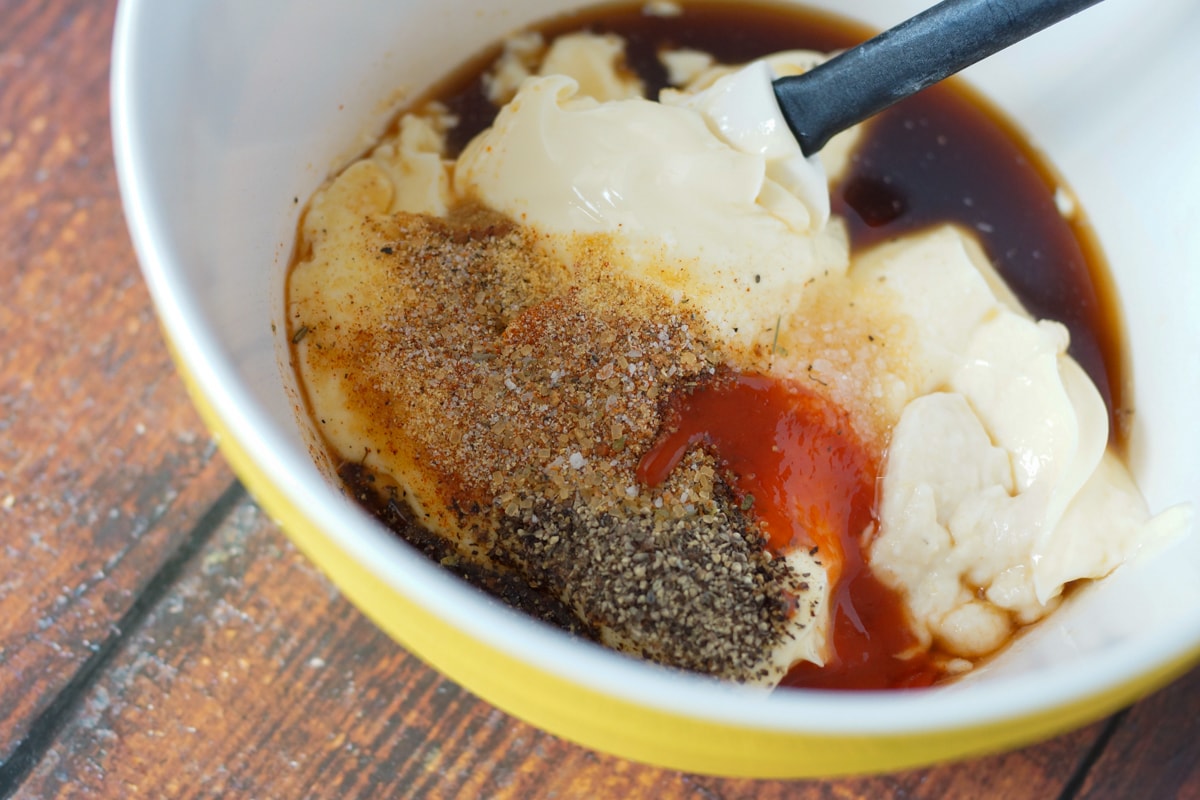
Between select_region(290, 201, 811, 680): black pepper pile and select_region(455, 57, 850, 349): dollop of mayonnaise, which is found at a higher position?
select_region(455, 57, 850, 349): dollop of mayonnaise

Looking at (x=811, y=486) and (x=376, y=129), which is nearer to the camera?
(x=811, y=486)

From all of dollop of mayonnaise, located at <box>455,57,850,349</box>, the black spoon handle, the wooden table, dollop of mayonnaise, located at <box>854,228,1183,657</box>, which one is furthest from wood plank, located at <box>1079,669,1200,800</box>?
the black spoon handle

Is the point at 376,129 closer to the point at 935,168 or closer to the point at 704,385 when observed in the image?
the point at 704,385

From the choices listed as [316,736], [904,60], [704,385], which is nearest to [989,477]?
[704,385]

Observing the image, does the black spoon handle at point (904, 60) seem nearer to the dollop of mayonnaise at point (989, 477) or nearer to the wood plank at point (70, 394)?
the dollop of mayonnaise at point (989, 477)

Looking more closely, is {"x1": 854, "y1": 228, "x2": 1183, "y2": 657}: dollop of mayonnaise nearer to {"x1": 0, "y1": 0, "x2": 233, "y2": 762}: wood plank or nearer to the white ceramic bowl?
the white ceramic bowl

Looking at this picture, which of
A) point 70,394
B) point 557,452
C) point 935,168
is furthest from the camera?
point 935,168
